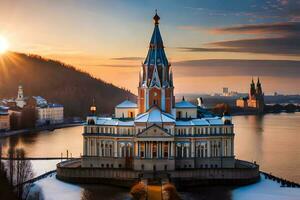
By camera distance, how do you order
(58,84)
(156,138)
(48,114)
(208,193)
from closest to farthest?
(208,193) → (156,138) → (48,114) → (58,84)

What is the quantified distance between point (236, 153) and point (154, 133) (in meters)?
14.8

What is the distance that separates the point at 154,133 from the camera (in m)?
38.2

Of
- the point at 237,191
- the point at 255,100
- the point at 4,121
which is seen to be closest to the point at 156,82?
the point at 237,191

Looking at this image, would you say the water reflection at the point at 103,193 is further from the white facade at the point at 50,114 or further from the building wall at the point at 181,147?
the white facade at the point at 50,114

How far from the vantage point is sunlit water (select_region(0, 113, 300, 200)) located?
33719 mm

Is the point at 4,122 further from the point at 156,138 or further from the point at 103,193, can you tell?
the point at 103,193

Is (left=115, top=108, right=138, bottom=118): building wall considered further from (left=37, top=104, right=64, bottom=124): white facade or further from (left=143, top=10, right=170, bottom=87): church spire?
(left=37, top=104, right=64, bottom=124): white facade

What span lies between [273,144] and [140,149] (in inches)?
946

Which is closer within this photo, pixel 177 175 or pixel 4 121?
pixel 177 175

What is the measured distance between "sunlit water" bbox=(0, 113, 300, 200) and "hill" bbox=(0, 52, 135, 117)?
37.7m

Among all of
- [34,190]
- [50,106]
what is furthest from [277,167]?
[50,106]

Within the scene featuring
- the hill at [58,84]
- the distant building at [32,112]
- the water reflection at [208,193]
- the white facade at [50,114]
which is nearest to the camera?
the water reflection at [208,193]

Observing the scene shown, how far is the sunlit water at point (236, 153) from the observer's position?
33.7 metres

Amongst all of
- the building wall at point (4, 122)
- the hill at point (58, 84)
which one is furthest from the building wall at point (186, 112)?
the hill at point (58, 84)
